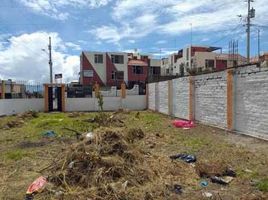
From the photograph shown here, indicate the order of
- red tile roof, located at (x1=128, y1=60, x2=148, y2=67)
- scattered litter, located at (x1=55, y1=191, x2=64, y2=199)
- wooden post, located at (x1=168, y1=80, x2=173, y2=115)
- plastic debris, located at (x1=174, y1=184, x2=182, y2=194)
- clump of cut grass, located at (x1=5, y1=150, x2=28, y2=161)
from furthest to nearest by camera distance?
red tile roof, located at (x1=128, y1=60, x2=148, y2=67) → wooden post, located at (x1=168, y1=80, x2=173, y2=115) → clump of cut grass, located at (x1=5, y1=150, x2=28, y2=161) → plastic debris, located at (x1=174, y1=184, x2=182, y2=194) → scattered litter, located at (x1=55, y1=191, x2=64, y2=199)

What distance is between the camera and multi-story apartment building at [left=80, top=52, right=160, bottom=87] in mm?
48031

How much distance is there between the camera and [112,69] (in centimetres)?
4950

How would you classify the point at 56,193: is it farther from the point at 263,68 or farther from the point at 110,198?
the point at 263,68

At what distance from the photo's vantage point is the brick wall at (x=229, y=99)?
417 inches

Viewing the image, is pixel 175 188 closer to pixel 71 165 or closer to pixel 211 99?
pixel 71 165

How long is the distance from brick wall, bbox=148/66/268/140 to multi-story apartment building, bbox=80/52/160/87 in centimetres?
2928

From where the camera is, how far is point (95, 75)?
4856cm

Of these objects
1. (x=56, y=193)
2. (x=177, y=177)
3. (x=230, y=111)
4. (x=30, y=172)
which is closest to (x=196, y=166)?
(x=177, y=177)

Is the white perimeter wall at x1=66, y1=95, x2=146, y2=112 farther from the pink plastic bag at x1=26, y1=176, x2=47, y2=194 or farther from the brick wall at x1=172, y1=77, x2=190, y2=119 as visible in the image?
the pink plastic bag at x1=26, y1=176, x2=47, y2=194

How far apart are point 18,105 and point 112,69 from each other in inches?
970

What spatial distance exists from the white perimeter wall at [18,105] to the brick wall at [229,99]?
13.2 m

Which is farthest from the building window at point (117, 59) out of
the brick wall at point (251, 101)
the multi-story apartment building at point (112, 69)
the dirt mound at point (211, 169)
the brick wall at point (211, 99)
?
the dirt mound at point (211, 169)

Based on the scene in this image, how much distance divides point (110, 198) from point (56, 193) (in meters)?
0.98

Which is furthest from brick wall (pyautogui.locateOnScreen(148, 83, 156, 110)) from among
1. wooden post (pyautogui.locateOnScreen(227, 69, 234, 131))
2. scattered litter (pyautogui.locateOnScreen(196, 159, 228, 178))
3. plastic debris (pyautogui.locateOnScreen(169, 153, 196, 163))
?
scattered litter (pyautogui.locateOnScreen(196, 159, 228, 178))
